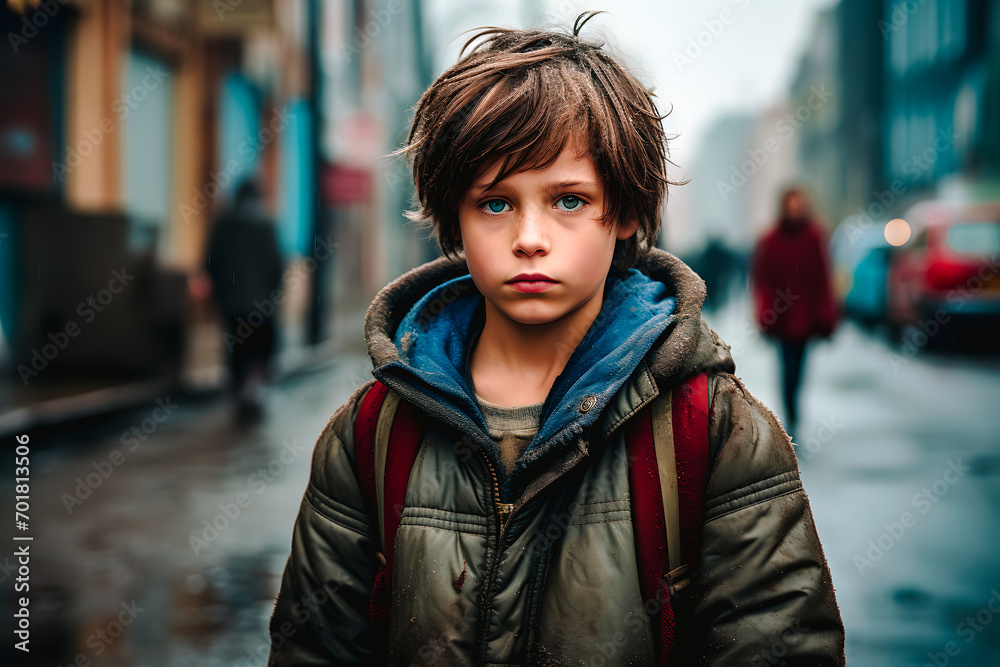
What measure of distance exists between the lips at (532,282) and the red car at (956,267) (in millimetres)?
11637

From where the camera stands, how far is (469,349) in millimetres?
1842

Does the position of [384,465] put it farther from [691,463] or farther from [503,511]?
[691,463]

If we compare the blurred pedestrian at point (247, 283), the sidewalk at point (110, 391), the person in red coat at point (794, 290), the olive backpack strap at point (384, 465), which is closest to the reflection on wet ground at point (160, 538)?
the sidewalk at point (110, 391)

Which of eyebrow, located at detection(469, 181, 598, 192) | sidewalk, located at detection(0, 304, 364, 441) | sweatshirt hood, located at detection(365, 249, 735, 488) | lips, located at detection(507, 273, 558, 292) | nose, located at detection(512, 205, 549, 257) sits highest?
eyebrow, located at detection(469, 181, 598, 192)

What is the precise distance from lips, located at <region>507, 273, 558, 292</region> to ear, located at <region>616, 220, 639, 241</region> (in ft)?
0.65

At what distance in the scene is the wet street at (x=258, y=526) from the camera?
11.8ft

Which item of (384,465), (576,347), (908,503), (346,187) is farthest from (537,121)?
(346,187)

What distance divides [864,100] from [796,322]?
4386 centimetres

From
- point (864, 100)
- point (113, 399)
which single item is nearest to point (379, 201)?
point (864, 100)

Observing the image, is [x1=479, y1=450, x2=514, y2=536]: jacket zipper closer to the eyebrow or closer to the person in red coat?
the eyebrow

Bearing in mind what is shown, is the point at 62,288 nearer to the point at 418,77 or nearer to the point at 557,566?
the point at 557,566

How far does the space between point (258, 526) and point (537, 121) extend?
4015mm

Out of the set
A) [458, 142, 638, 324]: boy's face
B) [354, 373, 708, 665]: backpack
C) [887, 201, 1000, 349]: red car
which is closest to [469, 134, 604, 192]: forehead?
[458, 142, 638, 324]: boy's face

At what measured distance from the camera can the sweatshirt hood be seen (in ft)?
4.92
